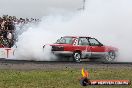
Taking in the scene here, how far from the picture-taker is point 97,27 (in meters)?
30.2

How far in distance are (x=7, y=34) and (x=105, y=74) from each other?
13888 mm

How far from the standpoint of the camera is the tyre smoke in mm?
27031

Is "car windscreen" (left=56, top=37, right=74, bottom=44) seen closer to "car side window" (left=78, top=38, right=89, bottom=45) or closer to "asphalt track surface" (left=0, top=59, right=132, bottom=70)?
"car side window" (left=78, top=38, right=89, bottom=45)

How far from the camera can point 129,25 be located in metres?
30.1

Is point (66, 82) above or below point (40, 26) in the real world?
below

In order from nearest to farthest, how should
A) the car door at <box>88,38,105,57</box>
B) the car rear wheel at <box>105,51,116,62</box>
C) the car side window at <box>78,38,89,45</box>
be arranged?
the car side window at <box>78,38,89,45</box> → the car door at <box>88,38,105,57</box> → the car rear wheel at <box>105,51,116,62</box>

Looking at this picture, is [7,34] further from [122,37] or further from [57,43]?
[122,37]

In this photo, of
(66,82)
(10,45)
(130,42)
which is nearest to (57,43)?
(10,45)

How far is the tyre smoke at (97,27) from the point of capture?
88.7ft

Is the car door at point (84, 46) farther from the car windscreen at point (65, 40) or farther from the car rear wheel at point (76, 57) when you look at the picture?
the car windscreen at point (65, 40)

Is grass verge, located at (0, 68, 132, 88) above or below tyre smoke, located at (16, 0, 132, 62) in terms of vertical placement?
below

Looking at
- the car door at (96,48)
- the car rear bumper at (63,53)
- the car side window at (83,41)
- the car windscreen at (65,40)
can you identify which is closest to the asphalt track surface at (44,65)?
the car rear bumper at (63,53)

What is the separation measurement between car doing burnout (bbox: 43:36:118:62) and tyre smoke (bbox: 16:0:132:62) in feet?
4.23

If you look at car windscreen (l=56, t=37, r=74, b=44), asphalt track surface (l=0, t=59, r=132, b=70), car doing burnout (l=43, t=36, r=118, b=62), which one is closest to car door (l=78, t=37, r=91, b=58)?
car doing burnout (l=43, t=36, r=118, b=62)
